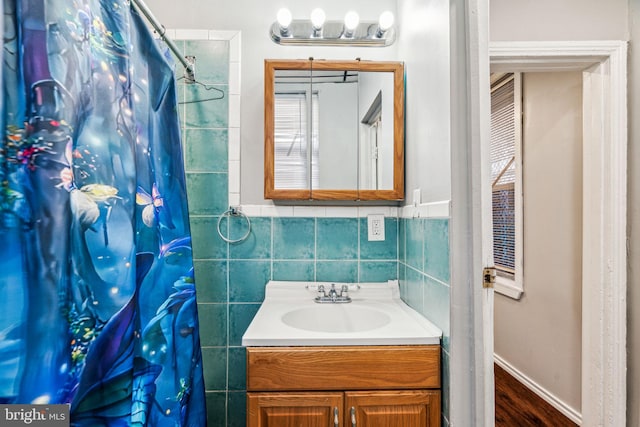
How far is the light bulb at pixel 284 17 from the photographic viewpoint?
146 cm

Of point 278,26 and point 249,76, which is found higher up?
point 278,26

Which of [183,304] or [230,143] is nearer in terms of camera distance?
[183,304]

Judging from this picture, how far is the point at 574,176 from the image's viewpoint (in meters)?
1.64

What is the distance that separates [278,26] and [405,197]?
1.03m

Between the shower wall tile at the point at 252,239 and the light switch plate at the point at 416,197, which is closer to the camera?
the light switch plate at the point at 416,197

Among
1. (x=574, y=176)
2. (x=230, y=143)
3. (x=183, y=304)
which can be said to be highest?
(x=230, y=143)

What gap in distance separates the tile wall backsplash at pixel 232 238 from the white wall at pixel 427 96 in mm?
374

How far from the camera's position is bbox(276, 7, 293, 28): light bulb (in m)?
1.46

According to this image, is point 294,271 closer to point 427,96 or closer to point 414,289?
point 414,289

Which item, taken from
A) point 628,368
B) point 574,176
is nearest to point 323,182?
point 574,176

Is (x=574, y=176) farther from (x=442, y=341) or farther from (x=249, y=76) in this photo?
(x=249, y=76)

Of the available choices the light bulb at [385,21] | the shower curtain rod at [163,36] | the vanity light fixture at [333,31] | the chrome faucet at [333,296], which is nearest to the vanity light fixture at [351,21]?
the vanity light fixture at [333,31]

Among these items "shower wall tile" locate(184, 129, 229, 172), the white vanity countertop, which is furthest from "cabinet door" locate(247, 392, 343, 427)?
"shower wall tile" locate(184, 129, 229, 172)

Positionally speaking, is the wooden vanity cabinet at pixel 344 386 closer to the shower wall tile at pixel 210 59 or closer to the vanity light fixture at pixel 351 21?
the shower wall tile at pixel 210 59
